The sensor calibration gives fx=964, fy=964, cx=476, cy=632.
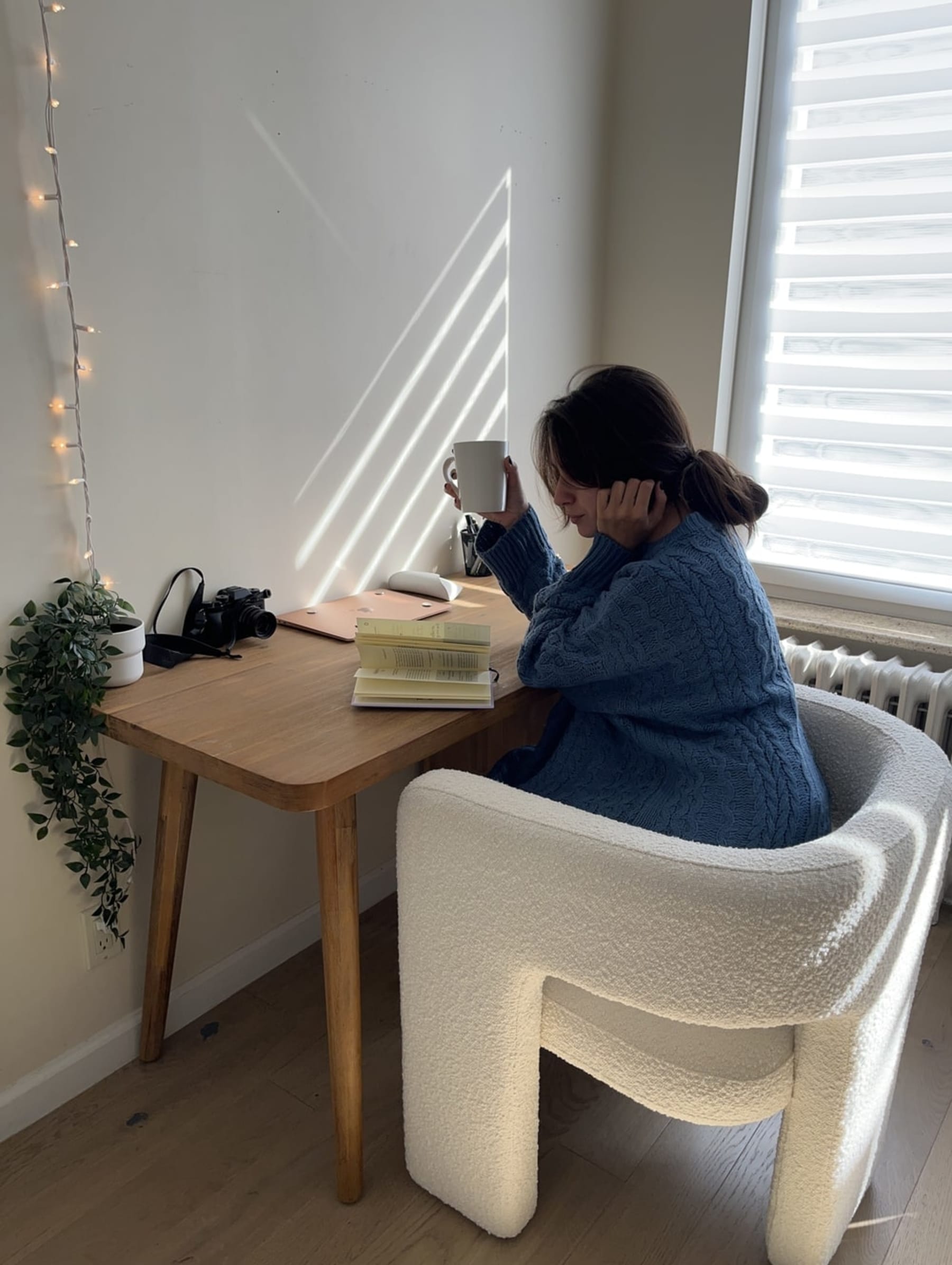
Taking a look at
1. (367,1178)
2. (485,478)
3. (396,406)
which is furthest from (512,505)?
(367,1178)

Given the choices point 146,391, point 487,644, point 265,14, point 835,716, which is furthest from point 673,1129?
point 265,14

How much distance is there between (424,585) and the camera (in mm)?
1877

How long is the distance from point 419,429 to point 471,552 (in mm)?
289

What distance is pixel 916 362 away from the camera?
205 centimetres

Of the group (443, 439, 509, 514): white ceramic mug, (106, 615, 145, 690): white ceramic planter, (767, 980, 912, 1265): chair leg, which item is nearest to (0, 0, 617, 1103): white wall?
(106, 615, 145, 690): white ceramic planter

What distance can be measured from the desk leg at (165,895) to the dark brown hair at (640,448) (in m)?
0.75

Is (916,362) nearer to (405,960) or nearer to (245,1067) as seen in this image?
(405,960)

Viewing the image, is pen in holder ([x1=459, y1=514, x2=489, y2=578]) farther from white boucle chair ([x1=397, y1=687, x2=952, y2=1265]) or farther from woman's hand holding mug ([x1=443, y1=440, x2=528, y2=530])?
white boucle chair ([x1=397, y1=687, x2=952, y2=1265])

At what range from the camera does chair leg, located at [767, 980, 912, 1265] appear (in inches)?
42.6

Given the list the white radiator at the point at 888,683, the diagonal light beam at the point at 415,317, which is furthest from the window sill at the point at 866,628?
the diagonal light beam at the point at 415,317

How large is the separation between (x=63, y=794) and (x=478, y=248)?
4.41 ft

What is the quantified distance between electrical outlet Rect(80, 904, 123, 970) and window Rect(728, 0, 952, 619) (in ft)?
5.38

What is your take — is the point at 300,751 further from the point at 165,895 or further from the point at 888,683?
the point at 888,683

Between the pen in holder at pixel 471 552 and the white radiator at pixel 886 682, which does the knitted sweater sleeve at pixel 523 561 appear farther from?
the white radiator at pixel 886 682
